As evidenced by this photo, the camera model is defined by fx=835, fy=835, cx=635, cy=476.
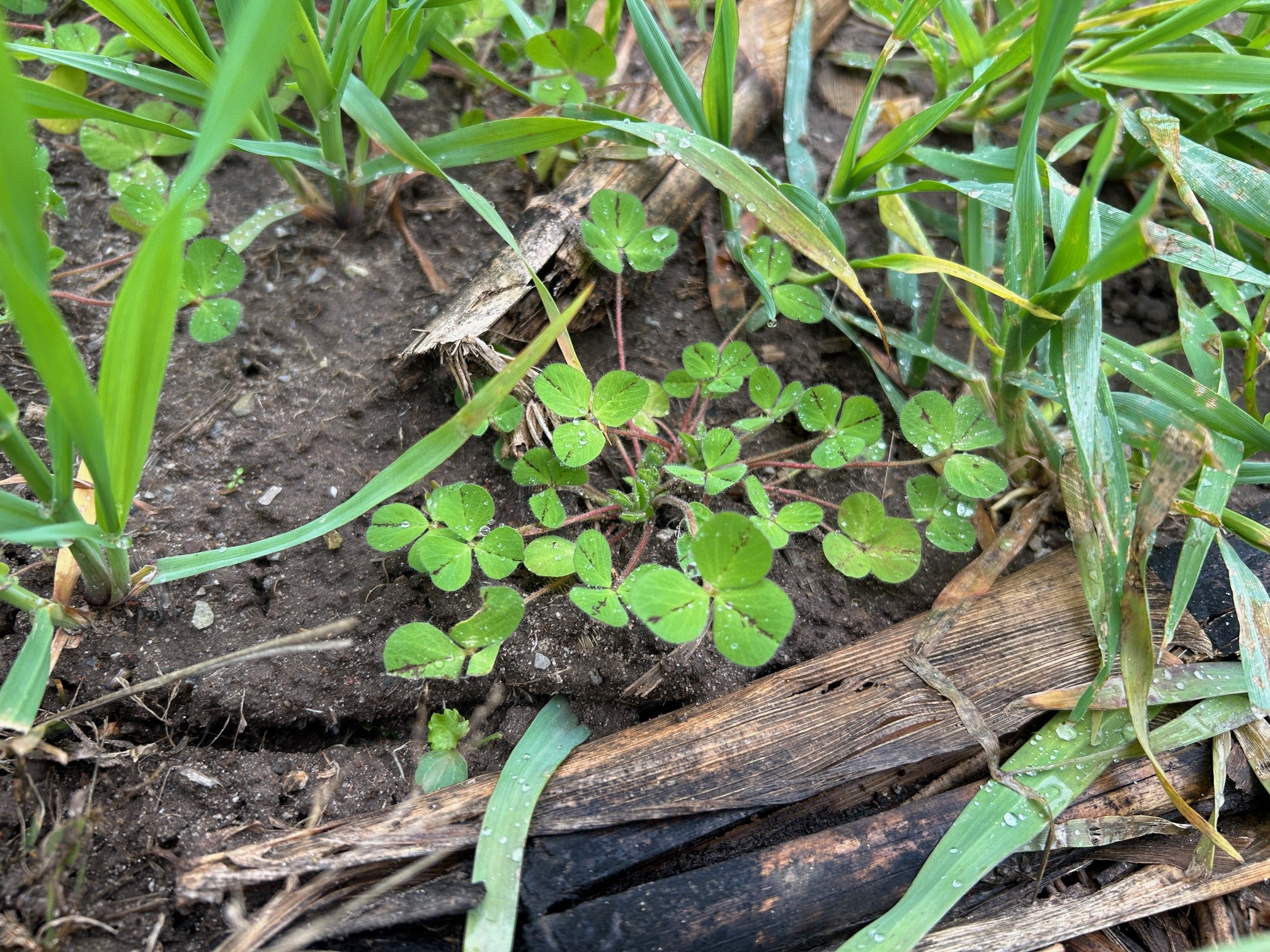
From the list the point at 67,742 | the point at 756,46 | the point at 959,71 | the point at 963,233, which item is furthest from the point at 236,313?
the point at 959,71

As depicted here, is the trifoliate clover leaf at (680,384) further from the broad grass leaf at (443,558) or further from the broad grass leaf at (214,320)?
the broad grass leaf at (214,320)

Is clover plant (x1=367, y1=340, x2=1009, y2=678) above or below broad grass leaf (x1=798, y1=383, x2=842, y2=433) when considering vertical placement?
below

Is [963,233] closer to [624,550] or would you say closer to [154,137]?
[624,550]

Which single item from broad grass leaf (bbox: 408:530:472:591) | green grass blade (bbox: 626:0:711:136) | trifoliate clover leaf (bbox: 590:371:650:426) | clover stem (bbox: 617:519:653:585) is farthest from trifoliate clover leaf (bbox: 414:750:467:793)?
green grass blade (bbox: 626:0:711:136)

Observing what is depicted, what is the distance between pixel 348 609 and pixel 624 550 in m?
0.46

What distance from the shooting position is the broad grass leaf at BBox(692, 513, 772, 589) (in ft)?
3.66

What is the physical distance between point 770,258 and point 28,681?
1.32 metres

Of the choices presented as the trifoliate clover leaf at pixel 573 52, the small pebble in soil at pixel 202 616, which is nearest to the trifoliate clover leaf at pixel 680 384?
the trifoliate clover leaf at pixel 573 52

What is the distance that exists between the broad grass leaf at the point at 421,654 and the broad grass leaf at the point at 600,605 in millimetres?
196

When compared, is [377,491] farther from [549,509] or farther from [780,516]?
[780,516]

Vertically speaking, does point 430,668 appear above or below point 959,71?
below

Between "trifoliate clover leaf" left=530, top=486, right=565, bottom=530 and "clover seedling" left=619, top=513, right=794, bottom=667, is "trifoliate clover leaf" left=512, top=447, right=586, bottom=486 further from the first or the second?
"clover seedling" left=619, top=513, right=794, bottom=667

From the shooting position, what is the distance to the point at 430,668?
1.20 meters

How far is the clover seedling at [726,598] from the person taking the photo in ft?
3.57
